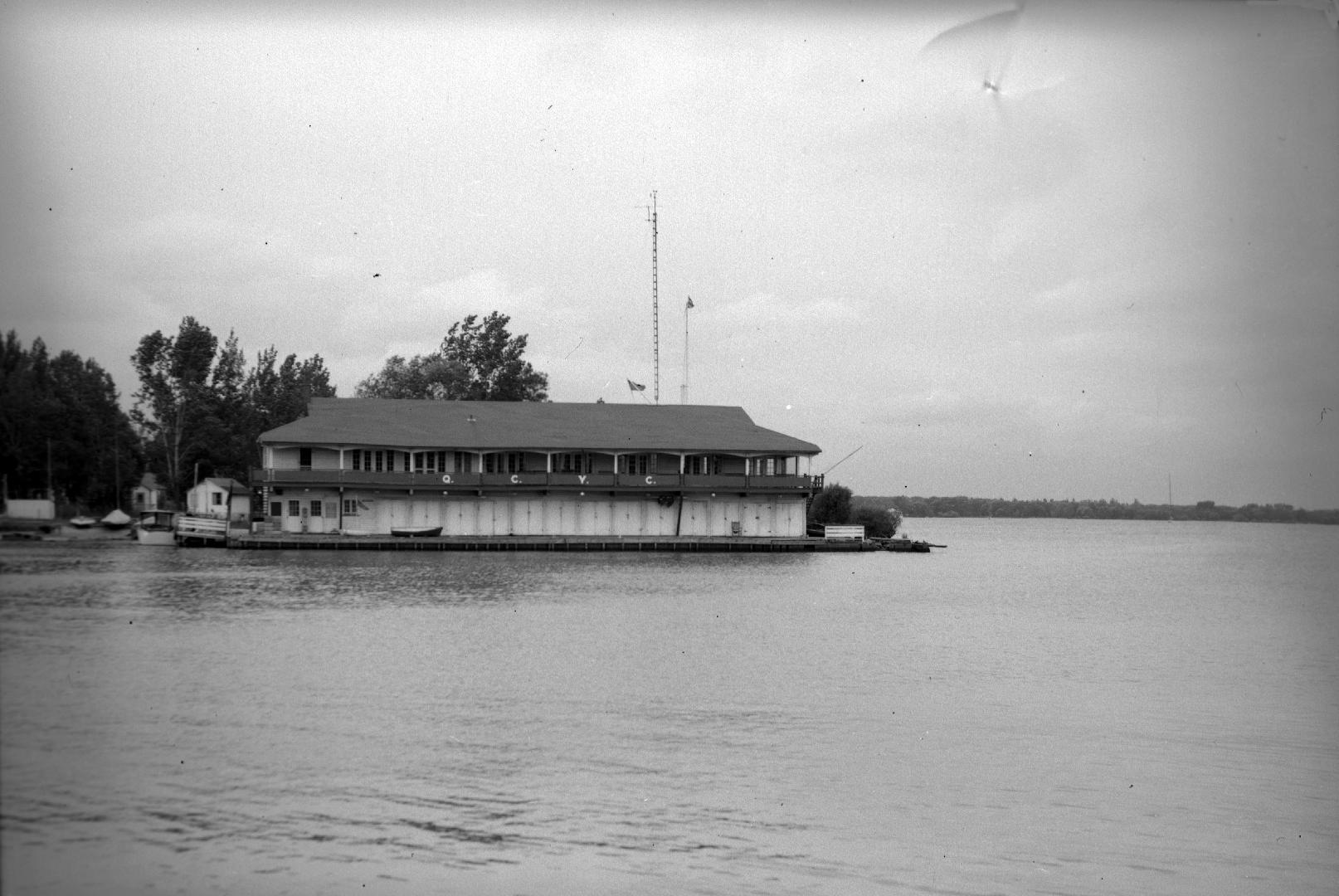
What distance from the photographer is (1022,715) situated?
16891mm

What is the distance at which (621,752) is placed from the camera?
1384 cm

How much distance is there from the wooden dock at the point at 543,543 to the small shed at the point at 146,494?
14350 mm

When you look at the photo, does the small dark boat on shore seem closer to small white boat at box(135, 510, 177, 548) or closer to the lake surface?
the lake surface

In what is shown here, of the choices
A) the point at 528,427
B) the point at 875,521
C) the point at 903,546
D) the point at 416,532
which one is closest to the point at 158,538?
the point at 416,532

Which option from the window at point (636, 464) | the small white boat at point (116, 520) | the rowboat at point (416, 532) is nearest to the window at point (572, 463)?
the window at point (636, 464)

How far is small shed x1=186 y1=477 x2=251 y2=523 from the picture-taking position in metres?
44.6

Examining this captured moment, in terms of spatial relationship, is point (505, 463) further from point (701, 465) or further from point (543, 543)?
point (701, 465)

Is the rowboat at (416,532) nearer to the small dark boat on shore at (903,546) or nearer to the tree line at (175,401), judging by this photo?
the tree line at (175,401)

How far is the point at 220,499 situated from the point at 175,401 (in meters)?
25.7

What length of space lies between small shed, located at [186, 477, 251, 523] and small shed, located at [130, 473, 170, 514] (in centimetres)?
1326

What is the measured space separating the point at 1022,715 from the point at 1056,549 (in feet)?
246

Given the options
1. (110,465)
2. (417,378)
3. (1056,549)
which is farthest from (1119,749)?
(1056,549)

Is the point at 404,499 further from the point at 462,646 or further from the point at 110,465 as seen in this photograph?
A: the point at 110,465

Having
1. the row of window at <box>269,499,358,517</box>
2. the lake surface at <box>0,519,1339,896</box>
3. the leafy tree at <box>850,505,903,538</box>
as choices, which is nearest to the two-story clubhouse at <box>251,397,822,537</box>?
the row of window at <box>269,499,358,517</box>
